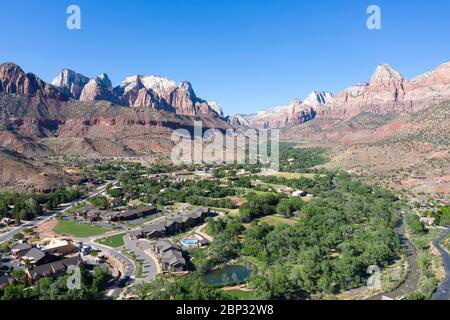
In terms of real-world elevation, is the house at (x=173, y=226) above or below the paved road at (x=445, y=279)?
above

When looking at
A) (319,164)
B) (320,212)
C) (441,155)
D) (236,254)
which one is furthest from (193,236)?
(319,164)

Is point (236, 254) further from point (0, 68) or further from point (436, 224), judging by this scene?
point (0, 68)

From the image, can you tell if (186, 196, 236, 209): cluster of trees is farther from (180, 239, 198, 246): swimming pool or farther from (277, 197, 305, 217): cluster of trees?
(180, 239, 198, 246): swimming pool

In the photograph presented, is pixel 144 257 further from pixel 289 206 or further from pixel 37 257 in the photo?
pixel 289 206

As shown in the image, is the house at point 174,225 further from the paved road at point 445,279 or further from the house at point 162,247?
the paved road at point 445,279

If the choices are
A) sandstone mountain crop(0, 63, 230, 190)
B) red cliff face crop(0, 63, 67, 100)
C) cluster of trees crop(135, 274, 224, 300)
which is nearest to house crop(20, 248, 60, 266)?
cluster of trees crop(135, 274, 224, 300)

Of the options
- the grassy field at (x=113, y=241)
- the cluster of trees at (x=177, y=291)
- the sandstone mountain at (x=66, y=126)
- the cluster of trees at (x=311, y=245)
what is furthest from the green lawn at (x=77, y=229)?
the sandstone mountain at (x=66, y=126)
